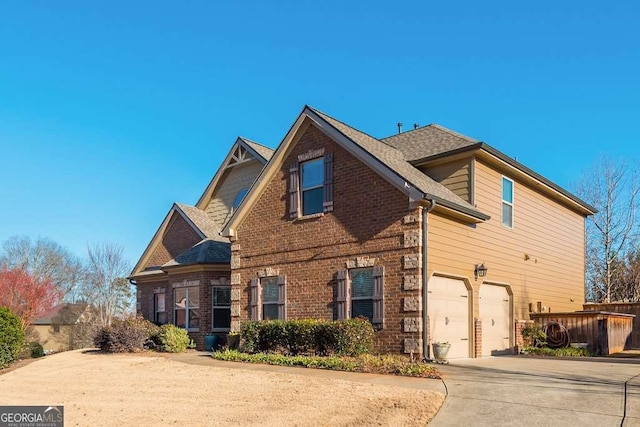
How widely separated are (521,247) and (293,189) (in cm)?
787

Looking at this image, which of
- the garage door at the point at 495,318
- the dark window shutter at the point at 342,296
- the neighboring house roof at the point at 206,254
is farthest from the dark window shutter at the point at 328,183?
the neighboring house roof at the point at 206,254

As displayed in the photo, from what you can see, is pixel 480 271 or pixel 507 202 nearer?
pixel 480 271

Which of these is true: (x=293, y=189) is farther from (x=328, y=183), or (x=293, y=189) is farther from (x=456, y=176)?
(x=456, y=176)

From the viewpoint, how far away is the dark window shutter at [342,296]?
1563 centimetres

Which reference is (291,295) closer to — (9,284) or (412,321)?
(412,321)

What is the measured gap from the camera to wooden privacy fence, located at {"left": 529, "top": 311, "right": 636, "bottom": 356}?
16.7 meters

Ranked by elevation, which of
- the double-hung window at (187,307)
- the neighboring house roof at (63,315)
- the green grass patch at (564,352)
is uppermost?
the double-hung window at (187,307)

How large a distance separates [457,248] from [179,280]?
1155 cm

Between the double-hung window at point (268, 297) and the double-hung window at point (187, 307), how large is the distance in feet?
12.7

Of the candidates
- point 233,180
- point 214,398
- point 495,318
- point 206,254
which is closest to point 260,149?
point 233,180

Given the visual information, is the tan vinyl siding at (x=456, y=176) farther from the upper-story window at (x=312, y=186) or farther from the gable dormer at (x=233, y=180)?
the gable dormer at (x=233, y=180)

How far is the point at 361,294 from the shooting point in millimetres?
15531

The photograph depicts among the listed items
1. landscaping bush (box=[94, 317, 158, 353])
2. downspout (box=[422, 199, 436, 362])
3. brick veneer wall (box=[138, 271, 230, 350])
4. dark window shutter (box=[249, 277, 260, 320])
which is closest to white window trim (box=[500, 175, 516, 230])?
downspout (box=[422, 199, 436, 362])

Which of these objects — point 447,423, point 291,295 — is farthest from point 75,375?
point 447,423
